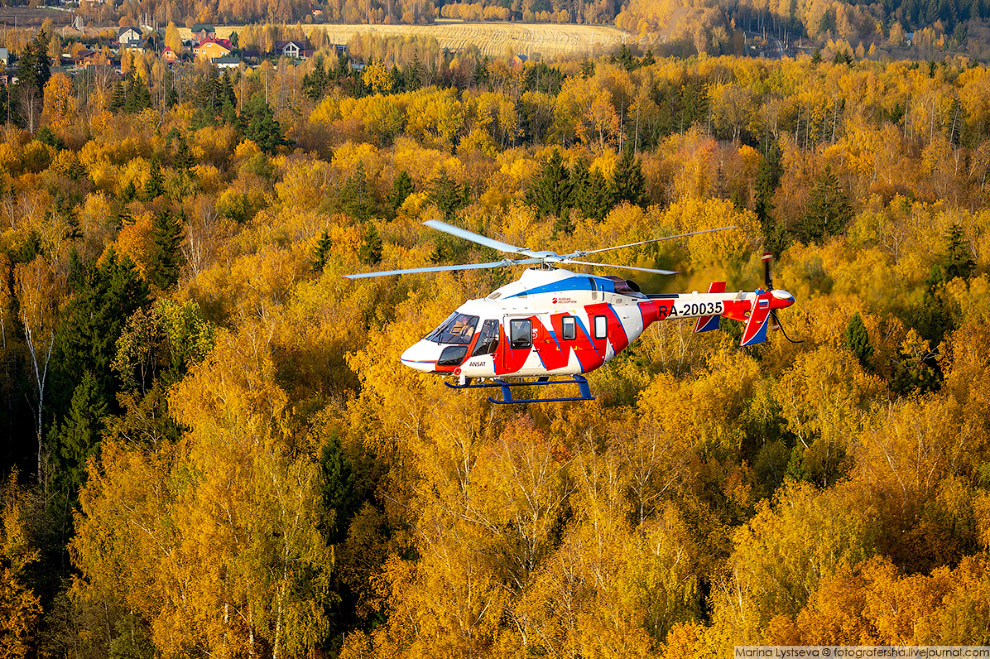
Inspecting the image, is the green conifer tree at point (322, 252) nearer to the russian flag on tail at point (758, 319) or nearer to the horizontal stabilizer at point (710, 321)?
the horizontal stabilizer at point (710, 321)

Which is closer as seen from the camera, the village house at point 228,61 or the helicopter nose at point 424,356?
the helicopter nose at point 424,356

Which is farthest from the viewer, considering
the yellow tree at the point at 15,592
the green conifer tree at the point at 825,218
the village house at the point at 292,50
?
the village house at the point at 292,50

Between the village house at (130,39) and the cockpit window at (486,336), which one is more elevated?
the village house at (130,39)

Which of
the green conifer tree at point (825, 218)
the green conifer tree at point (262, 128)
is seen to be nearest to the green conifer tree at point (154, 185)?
the green conifer tree at point (262, 128)

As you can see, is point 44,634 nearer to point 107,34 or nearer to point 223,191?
point 223,191

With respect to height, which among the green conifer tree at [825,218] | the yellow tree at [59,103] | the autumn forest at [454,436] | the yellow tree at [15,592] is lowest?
the yellow tree at [15,592]

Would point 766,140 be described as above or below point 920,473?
above

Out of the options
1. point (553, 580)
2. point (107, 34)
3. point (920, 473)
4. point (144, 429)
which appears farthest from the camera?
point (107, 34)

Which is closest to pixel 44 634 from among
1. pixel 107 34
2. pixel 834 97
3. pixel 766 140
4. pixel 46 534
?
pixel 46 534
